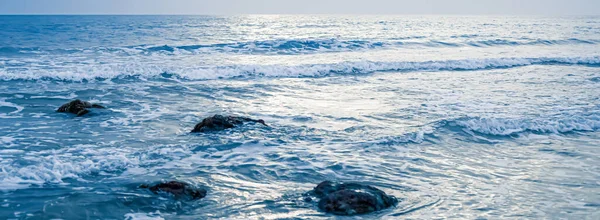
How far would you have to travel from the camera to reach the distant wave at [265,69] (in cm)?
2111

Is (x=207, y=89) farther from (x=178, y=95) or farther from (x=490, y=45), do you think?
(x=490, y=45)

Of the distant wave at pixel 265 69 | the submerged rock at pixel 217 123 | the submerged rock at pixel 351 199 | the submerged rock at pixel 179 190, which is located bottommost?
the distant wave at pixel 265 69

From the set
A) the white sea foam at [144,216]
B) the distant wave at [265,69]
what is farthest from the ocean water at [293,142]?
the distant wave at [265,69]

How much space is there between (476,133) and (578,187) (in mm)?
3808

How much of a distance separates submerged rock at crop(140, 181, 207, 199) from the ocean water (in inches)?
A: 5.6

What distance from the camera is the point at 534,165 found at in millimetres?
8859

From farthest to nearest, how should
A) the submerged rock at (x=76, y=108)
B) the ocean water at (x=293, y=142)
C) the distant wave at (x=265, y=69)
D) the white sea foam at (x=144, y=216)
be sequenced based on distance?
the distant wave at (x=265, y=69)
the submerged rock at (x=76, y=108)
the ocean water at (x=293, y=142)
the white sea foam at (x=144, y=216)

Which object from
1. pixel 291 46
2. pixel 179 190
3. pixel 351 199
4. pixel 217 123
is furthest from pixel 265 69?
pixel 351 199

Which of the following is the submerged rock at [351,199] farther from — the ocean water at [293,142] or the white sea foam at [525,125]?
the white sea foam at [525,125]

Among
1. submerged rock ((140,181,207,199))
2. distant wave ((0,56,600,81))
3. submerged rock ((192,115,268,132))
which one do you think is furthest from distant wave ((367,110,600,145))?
distant wave ((0,56,600,81))

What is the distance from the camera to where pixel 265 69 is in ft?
78.7

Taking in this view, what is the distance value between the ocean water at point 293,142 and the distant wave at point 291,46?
25.8ft

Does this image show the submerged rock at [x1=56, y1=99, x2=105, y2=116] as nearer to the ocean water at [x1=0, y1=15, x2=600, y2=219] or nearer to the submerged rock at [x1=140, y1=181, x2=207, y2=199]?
the ocean water at [x1=0, y1=15, x2=600, y2=219]

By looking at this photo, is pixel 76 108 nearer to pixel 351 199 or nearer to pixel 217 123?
pixel 217 123
